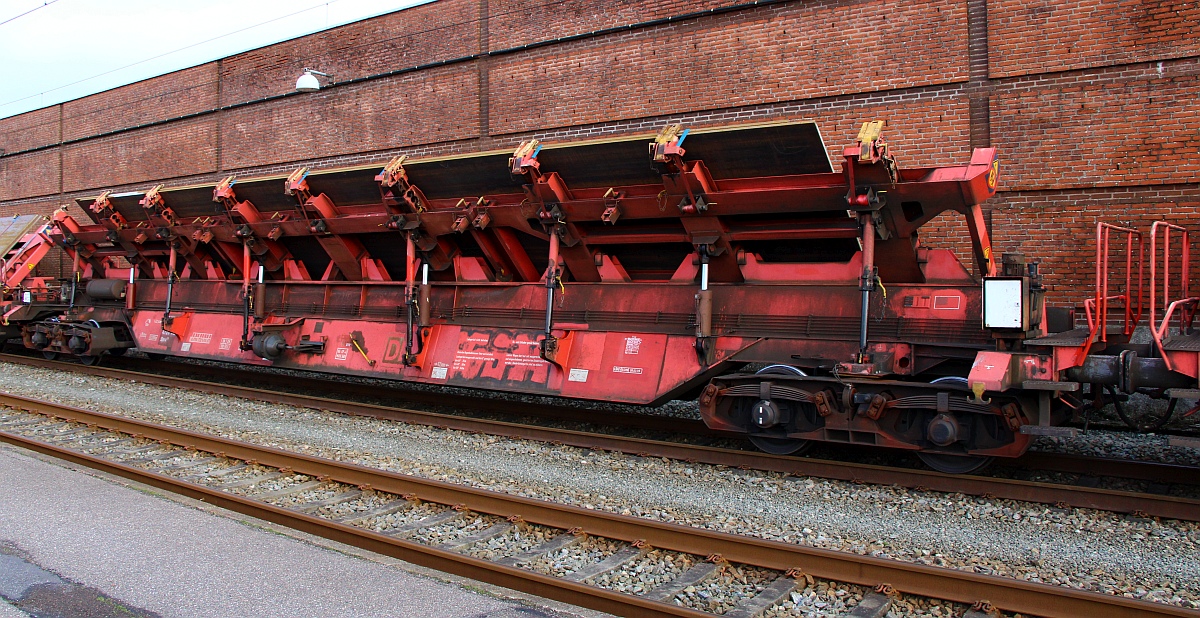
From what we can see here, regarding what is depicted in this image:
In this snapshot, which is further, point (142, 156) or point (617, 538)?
point (142, 156)

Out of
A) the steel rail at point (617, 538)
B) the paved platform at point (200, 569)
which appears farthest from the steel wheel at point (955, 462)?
the paved platform at point (200, 569)

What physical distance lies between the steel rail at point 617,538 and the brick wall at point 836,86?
814cm

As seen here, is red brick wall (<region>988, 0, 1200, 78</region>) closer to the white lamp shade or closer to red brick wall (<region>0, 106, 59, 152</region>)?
the white lamp shade

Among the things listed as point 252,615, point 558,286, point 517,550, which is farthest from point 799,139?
point 252,615

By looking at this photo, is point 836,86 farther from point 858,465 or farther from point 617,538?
point 617,538

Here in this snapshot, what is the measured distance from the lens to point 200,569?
440 centimetres

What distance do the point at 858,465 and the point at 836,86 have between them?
24.8ft

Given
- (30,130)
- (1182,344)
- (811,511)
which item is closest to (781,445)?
(811,511)

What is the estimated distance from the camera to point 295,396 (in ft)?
35.1

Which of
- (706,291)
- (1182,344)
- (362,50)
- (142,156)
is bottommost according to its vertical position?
(1182,344)

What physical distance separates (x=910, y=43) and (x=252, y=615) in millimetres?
11514

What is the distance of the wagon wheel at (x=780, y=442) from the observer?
714cm

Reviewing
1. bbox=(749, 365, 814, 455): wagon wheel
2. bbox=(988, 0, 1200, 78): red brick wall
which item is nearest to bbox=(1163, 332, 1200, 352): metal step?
bbox=(749, 365, 814, 455): wagon wheel

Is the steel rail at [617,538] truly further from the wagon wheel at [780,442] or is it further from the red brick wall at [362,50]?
the red brick wall at [362,50]
